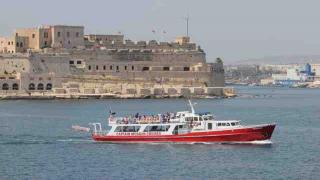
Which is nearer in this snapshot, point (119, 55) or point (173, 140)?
point (173, 140)

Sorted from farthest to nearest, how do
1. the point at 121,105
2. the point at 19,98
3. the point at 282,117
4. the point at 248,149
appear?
1. the point at 19,98
2. the point at 121,105
3. the point at 282,117
4. the point at 248,149

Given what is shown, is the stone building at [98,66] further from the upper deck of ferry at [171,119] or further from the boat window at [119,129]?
the upper deck of ferry at [171,119]

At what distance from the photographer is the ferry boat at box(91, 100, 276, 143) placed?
133 ft

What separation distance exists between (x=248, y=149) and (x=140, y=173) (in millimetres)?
7764

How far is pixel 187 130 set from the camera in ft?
135

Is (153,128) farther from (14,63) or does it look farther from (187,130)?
(14,63)

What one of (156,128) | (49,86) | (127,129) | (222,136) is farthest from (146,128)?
(49,86)

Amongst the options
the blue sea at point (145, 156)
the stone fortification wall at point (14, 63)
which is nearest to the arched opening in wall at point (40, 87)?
the stone fortification wall at point (14, 63)

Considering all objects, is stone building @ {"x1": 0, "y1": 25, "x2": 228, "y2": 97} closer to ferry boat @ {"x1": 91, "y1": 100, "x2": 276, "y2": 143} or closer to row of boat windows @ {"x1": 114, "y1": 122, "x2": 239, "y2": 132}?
row of boat windows @ {"x1": 114, "y1": 122, "x2": 239, "y2": 132}

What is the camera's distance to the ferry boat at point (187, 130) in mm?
40688

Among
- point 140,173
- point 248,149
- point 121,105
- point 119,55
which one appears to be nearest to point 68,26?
point 119,55

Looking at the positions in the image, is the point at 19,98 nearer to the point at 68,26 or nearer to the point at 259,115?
the point at 68,26

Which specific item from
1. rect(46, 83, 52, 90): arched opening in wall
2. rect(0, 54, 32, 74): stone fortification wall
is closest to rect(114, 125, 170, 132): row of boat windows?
rect(46, 83, 52, 90): arched opening in wall

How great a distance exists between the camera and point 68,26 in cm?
9181
